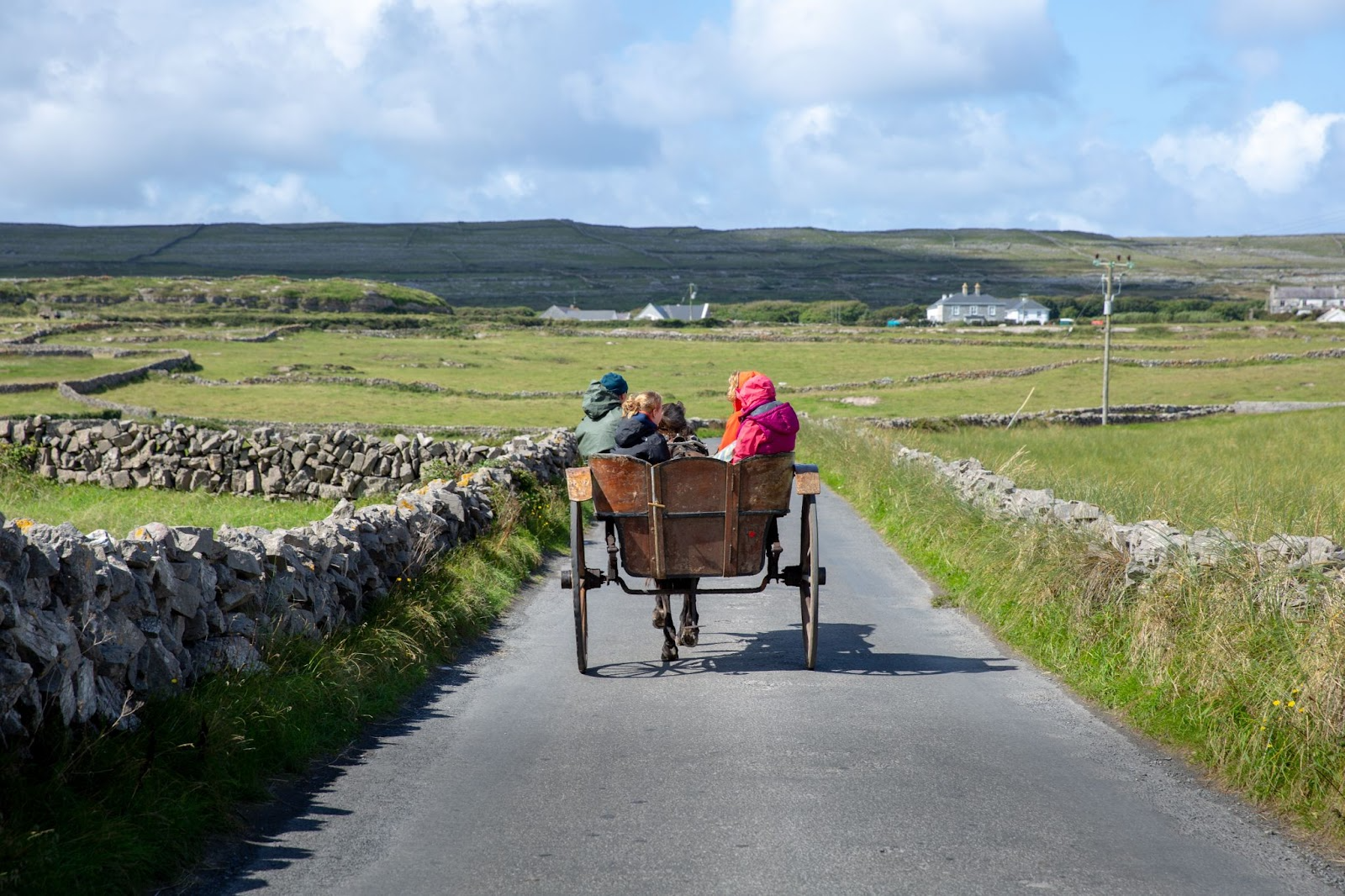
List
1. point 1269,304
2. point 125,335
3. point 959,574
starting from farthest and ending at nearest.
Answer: point 1269,304 < point 125,335 < point 959,574

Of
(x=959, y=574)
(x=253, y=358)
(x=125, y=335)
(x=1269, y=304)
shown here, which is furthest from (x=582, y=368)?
(x=1269, y=304)

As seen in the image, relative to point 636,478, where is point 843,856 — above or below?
below

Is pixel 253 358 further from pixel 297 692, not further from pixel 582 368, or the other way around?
pixel 297 692

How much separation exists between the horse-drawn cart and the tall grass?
3.43m

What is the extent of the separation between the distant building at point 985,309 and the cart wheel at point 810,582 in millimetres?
155851

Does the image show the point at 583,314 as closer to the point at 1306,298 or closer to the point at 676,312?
the point at 676,312

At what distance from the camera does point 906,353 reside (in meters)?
83.2

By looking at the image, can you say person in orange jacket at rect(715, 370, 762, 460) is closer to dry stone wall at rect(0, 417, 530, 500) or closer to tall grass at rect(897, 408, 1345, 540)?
tall grass at rect(897, 408, 1345, 540)

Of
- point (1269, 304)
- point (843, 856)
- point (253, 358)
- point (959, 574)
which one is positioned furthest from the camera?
point (1269, 304)

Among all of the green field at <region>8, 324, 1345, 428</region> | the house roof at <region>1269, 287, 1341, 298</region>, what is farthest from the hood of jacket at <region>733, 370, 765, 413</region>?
the house roof at <region>1269, 287, 1341, 298</region>

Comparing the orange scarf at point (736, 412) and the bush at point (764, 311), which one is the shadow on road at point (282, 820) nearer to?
the orange scarf at point (736, 412)

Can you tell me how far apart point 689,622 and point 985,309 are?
540 ft

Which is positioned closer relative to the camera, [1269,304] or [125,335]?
[125,335]

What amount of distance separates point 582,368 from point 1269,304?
11223cm
